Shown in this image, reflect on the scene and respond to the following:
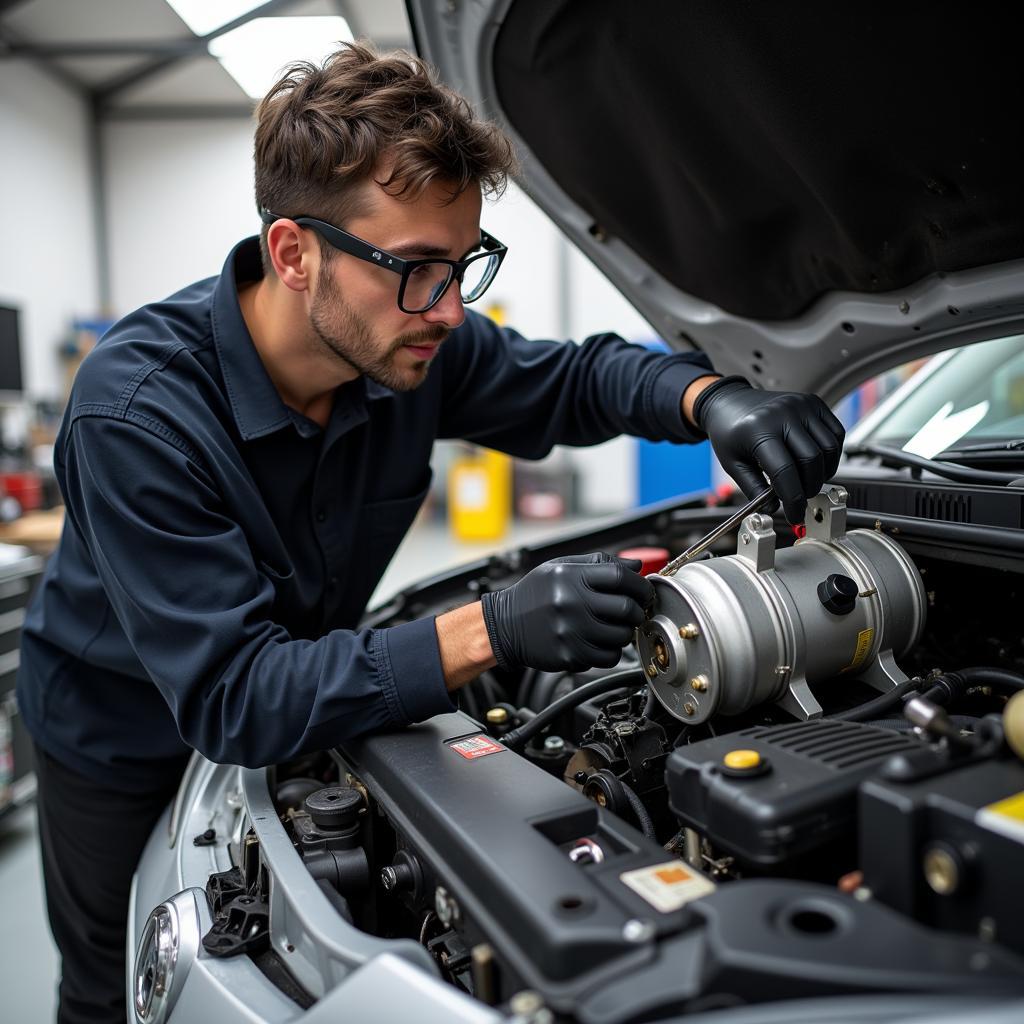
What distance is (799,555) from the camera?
3.76ft

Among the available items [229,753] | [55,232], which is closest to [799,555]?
[229,753]

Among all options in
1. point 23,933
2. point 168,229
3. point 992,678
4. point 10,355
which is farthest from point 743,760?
point 168,229

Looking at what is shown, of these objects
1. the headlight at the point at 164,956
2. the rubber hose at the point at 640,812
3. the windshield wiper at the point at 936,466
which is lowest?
the headlight at the point at 164,956

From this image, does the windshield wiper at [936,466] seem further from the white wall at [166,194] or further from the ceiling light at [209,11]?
the white wall at [166,194]

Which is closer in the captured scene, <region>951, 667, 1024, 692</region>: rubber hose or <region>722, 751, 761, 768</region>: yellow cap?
<region>722, 751, 761, 768</region>: yellow cap

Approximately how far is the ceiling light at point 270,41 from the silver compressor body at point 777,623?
225 inches

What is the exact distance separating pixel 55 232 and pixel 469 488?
11.9ft

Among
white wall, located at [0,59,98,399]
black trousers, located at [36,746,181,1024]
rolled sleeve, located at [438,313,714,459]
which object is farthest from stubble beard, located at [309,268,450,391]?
white wall, located at [0,59,98,399]

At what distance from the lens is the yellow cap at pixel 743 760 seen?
0.79m

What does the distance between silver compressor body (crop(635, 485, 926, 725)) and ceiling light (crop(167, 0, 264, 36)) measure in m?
5.78

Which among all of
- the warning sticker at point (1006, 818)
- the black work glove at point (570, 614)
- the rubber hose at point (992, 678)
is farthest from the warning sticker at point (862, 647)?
the warning sticker at point (1006, 818)

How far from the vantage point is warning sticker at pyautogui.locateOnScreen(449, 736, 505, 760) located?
1.01m

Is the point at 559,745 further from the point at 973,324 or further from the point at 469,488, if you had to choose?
the point at 469,488

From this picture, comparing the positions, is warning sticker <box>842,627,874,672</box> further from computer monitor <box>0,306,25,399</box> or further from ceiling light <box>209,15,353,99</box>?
ceiling light <box>209,15,353,99</box>
